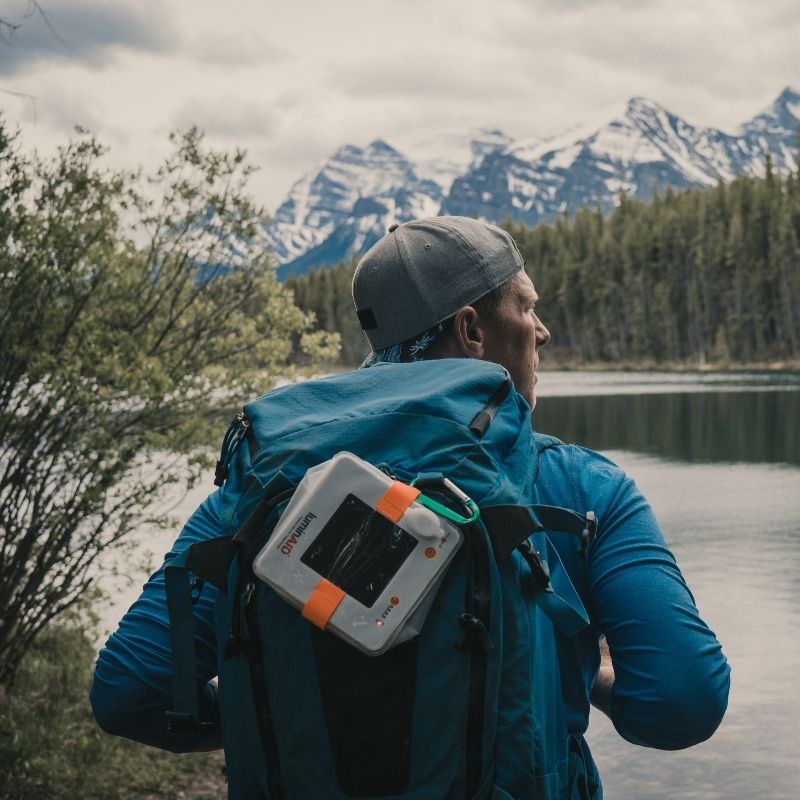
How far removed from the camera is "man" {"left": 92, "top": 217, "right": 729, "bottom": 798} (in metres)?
1.58

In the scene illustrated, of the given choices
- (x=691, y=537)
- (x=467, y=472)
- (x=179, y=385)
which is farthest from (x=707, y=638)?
(x=691, y=537)

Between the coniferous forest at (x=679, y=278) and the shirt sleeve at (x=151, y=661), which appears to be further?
the coniferous forest at (x=679, y=278)

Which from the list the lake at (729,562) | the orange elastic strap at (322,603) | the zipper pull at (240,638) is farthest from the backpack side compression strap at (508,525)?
the lake at (729,562)

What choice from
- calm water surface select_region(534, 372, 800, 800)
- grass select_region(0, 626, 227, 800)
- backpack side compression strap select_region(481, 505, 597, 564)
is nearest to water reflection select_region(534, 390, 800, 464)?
calm water surface select_region(534, 372, 800, 800)

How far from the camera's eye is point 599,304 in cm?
10638

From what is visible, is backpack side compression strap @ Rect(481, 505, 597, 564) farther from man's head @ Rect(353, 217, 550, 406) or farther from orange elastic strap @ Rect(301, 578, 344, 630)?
man's head @ Rect(353, 217, 550, 406)

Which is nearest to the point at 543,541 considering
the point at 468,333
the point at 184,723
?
the point at 468,333

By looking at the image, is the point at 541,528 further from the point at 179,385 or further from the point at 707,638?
the point at 179,385

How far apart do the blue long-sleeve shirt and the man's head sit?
10.4 inches

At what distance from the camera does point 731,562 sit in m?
13.3

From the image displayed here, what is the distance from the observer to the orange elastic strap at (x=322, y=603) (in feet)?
4.77

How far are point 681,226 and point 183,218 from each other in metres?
98.1

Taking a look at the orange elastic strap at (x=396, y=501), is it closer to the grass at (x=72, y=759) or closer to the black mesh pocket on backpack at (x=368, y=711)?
the black mesh pocket on backpack at (x=368, y=711)

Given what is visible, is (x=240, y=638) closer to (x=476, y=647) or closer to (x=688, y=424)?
(x=476, y=647)
